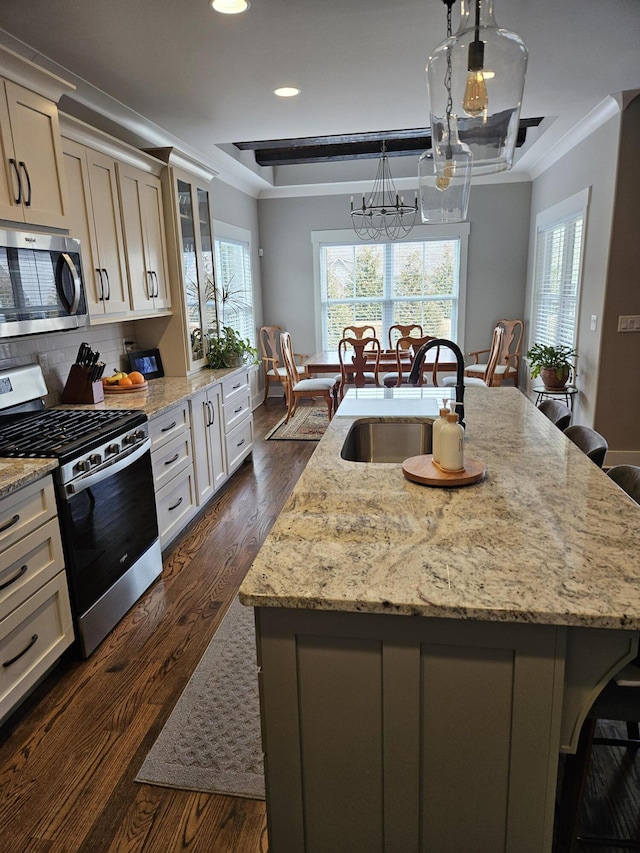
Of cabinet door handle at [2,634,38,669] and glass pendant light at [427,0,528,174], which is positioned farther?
cabinet door handle at [2,634,38,669]

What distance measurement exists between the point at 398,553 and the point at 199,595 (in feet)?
5.92

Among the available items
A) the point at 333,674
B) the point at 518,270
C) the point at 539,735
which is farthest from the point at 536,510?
the point at 518,270

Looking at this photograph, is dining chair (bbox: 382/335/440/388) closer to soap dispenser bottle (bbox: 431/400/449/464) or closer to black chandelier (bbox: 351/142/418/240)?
black chandelier (bbox: 351/142/418/240)

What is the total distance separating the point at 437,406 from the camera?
2586 mm

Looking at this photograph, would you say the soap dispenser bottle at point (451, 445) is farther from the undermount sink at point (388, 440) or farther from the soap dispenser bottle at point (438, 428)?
the undermount sink at point (388, 440)

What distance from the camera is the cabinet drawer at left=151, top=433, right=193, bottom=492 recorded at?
299 centimetres

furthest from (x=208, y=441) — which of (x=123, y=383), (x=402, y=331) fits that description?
(x=402, y=331)

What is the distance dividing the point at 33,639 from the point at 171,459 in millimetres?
1331

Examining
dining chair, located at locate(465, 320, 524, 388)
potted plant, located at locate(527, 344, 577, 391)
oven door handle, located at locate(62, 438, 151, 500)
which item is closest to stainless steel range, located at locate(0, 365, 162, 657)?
oven door handle, located at locate(62, 438, 151, 500)

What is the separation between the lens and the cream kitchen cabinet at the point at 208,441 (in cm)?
354

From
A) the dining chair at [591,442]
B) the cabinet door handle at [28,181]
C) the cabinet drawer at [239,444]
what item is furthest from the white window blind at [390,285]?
the cabinet door handle at [28,181]

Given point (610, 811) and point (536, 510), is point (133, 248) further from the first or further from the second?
point (610, 811)

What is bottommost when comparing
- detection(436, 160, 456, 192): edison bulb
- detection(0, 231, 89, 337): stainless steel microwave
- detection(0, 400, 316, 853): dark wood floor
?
detection(0, 400, 316, 853): dark wood floor

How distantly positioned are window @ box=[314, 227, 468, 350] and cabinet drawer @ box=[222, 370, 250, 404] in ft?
10.1
